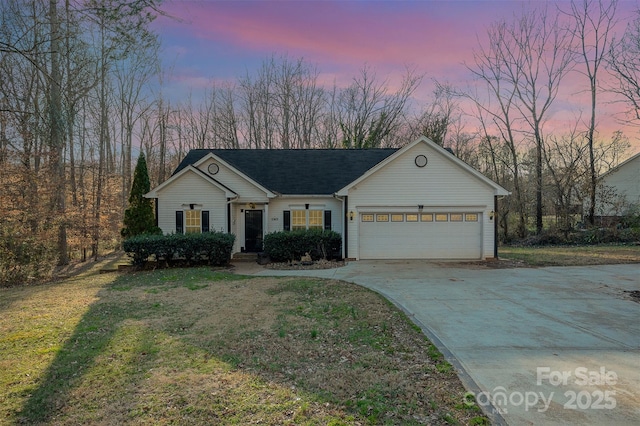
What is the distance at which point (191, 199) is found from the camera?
51.3ft

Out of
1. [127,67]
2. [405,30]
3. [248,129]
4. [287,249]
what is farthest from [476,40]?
[127,67]

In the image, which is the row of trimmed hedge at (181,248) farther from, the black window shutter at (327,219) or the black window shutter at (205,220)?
the black window shutter at (327,219)

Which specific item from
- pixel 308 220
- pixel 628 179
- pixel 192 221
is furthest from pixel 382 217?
pixel 628 179

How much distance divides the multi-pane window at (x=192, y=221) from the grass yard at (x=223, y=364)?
25.2 ft

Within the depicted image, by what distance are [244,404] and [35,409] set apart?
2.12m

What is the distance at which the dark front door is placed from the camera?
16.9 meters

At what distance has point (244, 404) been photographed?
3.51 meters

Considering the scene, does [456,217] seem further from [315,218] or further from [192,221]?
[192,221]

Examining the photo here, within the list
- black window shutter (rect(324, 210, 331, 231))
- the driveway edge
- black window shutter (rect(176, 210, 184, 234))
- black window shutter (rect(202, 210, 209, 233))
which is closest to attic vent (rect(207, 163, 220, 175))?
black window shutter (rect(202, 210, 209, 233))

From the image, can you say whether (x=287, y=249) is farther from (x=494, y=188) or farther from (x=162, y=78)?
(x=162, y=78)

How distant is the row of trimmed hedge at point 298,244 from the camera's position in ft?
47.6

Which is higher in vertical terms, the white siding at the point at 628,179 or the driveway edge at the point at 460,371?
the white siding at the point at 628,179

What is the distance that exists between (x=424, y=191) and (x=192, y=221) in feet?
33.9

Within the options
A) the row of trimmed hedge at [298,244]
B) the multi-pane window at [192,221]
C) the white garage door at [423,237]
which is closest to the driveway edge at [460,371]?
the row of trimmed hedge at [298,244]
